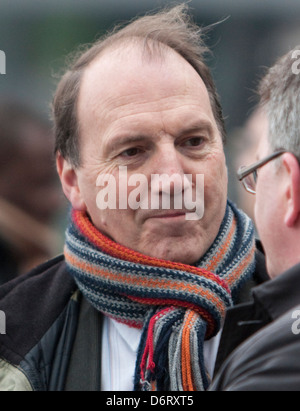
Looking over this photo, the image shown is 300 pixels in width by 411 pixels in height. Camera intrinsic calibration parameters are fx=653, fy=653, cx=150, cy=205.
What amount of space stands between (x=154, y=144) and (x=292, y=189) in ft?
2.79

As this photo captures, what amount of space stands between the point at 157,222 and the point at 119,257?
0.18 meters

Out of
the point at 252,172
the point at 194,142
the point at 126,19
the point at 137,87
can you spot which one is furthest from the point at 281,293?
the point at 126,19

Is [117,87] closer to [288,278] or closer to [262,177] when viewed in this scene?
[262,177]

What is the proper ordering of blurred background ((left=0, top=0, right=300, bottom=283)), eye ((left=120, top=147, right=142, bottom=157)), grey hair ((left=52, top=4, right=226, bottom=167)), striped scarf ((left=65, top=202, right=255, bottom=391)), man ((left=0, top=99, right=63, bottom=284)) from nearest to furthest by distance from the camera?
striped scarf ((left=65, top=202, right=255, bottom=391))
eye ((left=120, top=147, right=142, bottom=157))
grey hair ((left=52, top=4, right=226, bottom=167))
man ((left=0, top=99, right=63, bottom=284))
blurred background ((left=0, top=0, right=300, bottom=283))

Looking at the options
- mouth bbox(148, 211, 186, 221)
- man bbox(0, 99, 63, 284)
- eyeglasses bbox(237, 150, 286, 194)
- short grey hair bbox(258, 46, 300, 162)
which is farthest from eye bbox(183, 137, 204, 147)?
man bbox(0, 99, 63, 284)

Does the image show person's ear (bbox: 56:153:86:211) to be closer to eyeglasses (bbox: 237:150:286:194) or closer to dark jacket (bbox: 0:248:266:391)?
dark jacket (bbox: 0:248:266:391)

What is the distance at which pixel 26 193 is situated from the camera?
3.40m

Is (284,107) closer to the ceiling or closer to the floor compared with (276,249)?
closer to the ceiling

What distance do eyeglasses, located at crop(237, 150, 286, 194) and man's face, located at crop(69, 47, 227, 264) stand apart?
0.38 m

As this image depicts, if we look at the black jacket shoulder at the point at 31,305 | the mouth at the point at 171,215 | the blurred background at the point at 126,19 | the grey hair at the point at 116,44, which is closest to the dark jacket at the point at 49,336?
the black jacket shoulder at the point at 31,305

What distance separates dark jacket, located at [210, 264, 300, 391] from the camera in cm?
126

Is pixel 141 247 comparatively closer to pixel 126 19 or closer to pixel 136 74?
pixel 136 74

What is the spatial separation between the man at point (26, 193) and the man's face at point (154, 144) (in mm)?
1002

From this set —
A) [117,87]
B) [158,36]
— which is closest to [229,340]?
[117,87]
